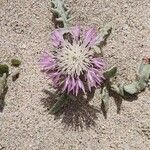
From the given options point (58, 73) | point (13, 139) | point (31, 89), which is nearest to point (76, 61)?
point (58, 73)

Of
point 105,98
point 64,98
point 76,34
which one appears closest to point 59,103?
point 64,98

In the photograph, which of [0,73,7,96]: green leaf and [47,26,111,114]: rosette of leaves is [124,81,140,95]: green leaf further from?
[0,73,7,96]: green leaf

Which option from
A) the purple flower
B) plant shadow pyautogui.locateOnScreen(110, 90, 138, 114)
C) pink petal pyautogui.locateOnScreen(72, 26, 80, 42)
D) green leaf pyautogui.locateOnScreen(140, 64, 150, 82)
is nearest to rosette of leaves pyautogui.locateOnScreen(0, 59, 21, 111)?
the purple flower

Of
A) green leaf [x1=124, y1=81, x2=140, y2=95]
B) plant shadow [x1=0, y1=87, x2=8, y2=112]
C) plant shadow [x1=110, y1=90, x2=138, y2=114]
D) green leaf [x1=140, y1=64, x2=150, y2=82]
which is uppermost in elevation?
plant shadow [x1=0, y1=87, x2=8, y2=112]

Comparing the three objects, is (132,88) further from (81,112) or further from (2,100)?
(2,100)

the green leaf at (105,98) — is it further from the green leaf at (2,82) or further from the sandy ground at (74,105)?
the green leaf at (2,82)

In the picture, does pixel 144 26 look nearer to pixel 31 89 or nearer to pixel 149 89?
pixel 149 89
